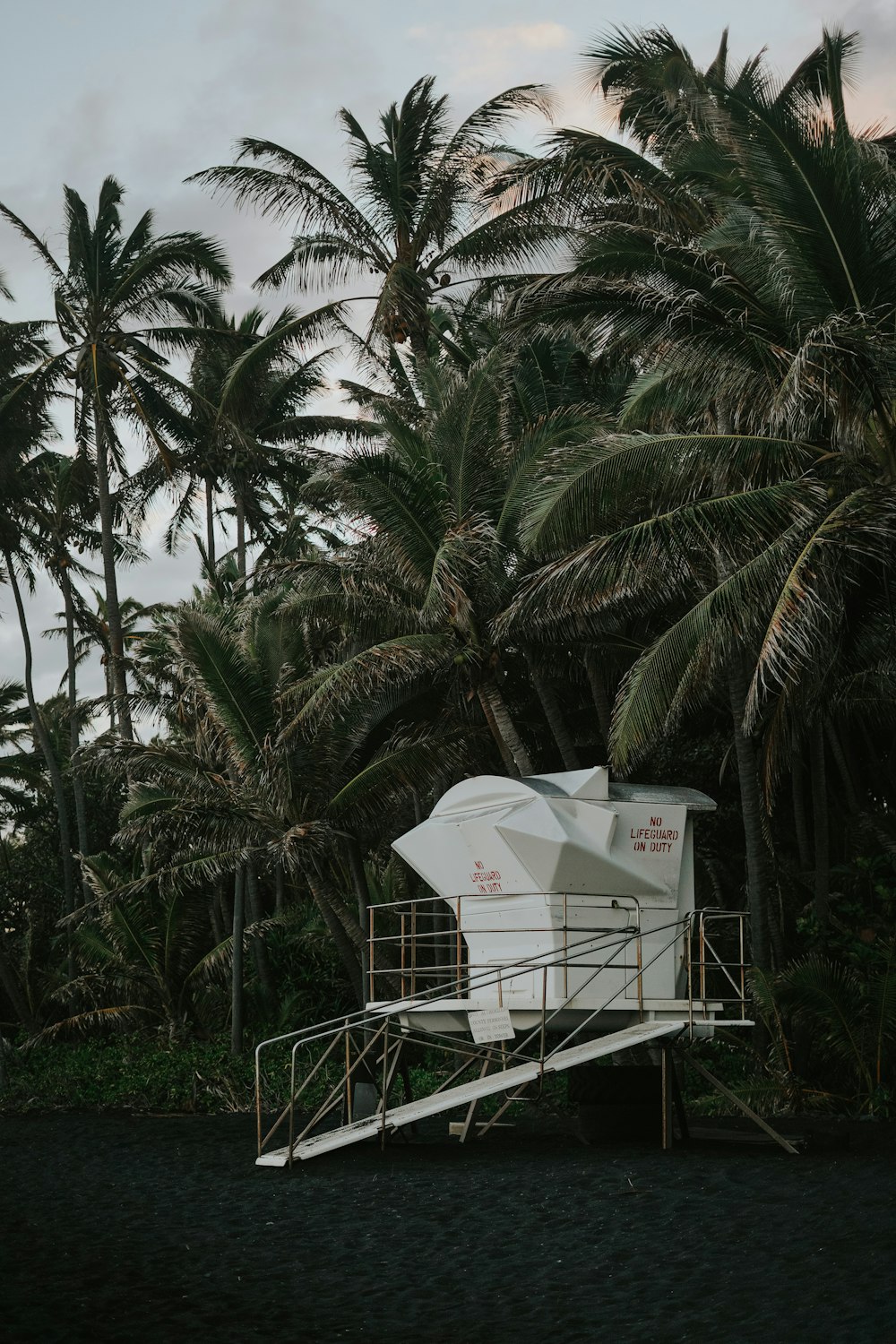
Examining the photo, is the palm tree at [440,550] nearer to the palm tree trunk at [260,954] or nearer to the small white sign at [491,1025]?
the small white sign at [491,1025]

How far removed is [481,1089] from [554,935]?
1809 millimetres

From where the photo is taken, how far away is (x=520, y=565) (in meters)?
18.2

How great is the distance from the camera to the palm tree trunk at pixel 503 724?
723 inches

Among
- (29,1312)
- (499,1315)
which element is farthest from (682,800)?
(29,1312)

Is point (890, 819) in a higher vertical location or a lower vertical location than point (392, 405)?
lower

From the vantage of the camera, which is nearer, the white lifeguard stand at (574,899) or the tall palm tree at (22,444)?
the white lifeguard stand at (574,899)

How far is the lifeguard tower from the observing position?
13.0m

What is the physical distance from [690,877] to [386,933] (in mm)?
10479

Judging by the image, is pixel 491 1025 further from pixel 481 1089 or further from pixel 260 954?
pixel 260 954

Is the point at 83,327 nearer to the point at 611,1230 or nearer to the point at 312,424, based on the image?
the point at 312,424

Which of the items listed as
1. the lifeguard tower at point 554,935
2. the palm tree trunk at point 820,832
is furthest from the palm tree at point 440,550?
the palm tree trunk at point 820,832

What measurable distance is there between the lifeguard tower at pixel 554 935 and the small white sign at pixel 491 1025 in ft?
0.06

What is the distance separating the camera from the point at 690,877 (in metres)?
14.5

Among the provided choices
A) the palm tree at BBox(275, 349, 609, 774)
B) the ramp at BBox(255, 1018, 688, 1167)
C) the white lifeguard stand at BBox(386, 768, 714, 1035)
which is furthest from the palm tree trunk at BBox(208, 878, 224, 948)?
the ramp at BBox(255, 1018, 688, 1167)
